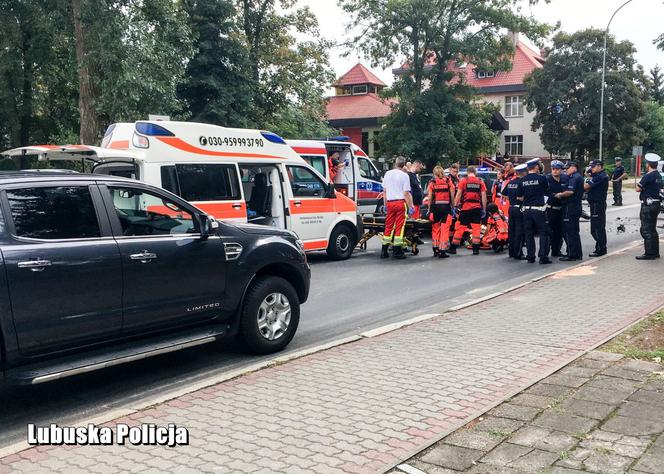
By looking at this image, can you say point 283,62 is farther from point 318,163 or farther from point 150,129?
point 150,129

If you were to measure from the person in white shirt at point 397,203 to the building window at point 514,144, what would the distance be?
47763mm

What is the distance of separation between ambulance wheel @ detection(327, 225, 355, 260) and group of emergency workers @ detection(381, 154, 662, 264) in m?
0.71

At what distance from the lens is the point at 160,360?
639 cm

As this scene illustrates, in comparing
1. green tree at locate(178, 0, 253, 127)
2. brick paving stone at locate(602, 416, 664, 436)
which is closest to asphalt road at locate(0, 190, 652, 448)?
brick paving stone at locate(602, 416, 664, 436)

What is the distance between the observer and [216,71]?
90.3 feet

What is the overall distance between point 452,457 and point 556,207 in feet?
33.6

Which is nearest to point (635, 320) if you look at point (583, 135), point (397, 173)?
point (397, 173)

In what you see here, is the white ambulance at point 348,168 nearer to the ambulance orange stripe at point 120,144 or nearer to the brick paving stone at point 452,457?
the ambulance orange stripe at point 120,144

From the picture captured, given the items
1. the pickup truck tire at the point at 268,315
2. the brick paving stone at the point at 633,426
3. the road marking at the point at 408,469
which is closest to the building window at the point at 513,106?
the pickup truck tire at the point at 268,315

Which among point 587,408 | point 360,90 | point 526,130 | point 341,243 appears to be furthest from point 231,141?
point 526,130

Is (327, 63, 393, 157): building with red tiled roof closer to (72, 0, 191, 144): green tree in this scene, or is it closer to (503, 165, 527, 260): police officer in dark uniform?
(72, 0, 191, 144): green tree

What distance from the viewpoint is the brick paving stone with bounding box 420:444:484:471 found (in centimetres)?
390

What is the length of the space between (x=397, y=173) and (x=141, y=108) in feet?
29.9

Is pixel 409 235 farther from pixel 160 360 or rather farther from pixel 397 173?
pixel 160 360
